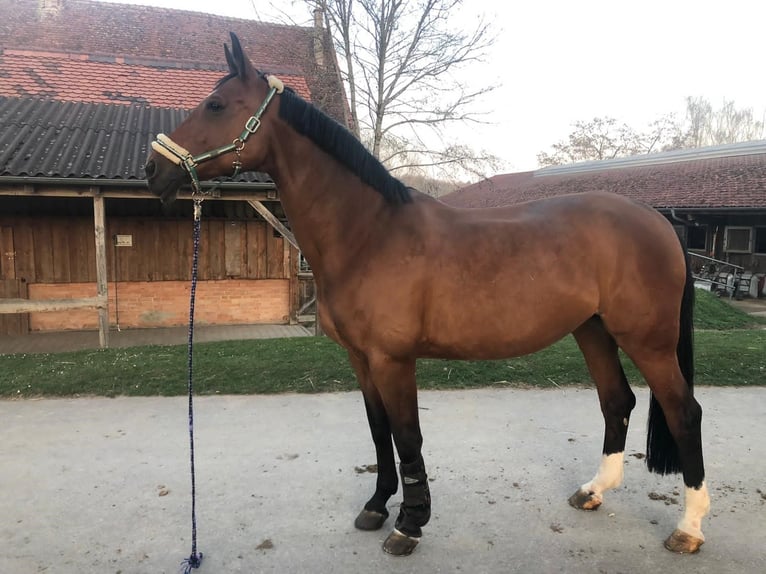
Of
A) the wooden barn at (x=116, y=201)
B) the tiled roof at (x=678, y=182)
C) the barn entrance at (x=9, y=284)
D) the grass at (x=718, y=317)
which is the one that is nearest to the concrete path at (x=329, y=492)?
the wooden barn at (x=116, y=201)

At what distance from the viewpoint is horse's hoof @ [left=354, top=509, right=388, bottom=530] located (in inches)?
111

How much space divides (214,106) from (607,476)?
3.05 m

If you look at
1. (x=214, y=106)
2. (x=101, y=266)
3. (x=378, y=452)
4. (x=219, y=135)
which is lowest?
(x=378, y=452)

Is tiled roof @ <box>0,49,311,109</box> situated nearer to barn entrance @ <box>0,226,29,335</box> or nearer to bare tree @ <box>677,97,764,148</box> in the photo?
barn entrance @ <box>0,226,29,335</box>

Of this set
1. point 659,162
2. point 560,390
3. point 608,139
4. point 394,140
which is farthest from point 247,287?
point 608,139

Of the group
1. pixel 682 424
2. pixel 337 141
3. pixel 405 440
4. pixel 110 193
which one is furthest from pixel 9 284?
pixel 682 424

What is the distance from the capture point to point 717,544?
2.67 metres

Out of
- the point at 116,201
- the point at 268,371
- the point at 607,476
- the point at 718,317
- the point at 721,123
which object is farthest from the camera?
the point at 721,123

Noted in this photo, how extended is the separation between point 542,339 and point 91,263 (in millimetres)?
9708

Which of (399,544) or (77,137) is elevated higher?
(77,137)

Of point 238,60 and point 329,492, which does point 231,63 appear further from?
point 329,492

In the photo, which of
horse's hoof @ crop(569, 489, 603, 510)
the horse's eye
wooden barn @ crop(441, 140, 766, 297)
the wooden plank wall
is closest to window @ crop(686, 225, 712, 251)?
wooden barn @ crop(441, 140, 766, 297)

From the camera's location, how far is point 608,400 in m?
3.11

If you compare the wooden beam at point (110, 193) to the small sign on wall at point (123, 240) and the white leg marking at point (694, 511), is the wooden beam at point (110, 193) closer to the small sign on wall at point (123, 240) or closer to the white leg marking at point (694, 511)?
the small sign on wall at point (123, 240)
